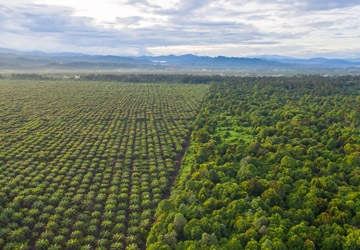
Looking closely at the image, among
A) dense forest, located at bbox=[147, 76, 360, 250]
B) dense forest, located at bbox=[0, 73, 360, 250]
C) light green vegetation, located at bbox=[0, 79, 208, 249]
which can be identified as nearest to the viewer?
dense forest, located at bbox=[147, 76, 360, 250]

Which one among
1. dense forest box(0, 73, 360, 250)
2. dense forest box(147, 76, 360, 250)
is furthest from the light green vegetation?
dense forest box(147, 76, 360, 250)

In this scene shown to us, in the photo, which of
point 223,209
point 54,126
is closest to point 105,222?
point 223,209

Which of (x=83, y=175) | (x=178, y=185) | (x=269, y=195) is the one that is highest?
(x=269, y=195)

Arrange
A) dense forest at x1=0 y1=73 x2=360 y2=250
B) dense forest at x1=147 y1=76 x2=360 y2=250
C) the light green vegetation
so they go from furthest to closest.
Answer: the light green vegetation
dense forest at x1=0 y1=73 x2=360 y2=250
dense forest at x1=147 y1=76 x2=360 y2=250

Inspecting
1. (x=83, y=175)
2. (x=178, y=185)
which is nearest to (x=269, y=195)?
(x=178, y=185)

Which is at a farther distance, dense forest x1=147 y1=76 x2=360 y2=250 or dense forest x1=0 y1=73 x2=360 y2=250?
dense forest x1=0 y1=73 x2=360 y2=250

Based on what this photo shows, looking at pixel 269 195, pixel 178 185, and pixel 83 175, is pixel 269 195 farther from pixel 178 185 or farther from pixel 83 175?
pixel 83 175

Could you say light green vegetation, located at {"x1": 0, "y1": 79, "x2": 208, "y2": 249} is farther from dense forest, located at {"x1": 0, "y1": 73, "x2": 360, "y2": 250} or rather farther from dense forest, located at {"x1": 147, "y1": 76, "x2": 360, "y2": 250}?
dense forest, located at {"x1": 147, "y1": 76, "x2": 360, "y2": 250}

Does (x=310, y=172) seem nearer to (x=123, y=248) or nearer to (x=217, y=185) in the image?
(x=217, y=185)

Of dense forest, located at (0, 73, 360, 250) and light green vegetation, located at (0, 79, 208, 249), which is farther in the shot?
light green vegetation, located at (0, 79, 208, 249)
